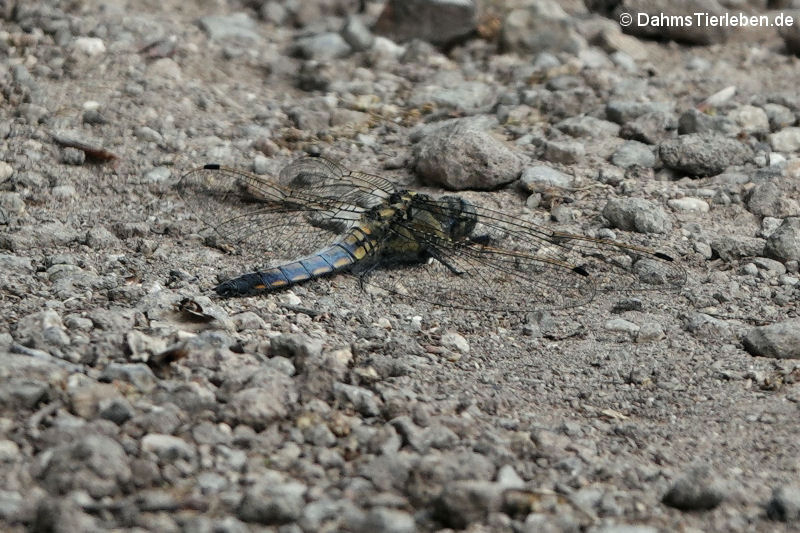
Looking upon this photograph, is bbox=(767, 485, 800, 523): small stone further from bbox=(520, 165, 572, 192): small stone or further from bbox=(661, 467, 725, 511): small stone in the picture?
bbox=(520, 165, 572, 192): small stone

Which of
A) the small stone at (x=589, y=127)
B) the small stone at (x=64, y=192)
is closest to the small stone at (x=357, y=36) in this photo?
the small stone at (x=589, y=127)

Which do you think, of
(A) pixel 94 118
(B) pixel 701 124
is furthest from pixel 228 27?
(B) pixel 701 124

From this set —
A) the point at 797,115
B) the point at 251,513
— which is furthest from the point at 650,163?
the point at 251,513

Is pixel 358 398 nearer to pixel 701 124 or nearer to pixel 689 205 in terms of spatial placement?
pixel 689 205

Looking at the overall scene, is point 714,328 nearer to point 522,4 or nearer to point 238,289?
point 238,289

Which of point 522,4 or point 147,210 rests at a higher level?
point 522,4

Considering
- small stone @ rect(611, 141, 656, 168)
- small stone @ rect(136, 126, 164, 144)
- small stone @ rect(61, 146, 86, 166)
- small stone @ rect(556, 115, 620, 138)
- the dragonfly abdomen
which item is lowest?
the dragonfly abdomen

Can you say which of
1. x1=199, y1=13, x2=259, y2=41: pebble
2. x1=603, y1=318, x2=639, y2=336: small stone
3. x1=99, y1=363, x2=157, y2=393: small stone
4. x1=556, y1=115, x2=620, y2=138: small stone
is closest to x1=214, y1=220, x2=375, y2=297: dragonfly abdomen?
x1=99, y1=363, x2=157, y2=393: small stone
